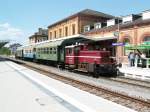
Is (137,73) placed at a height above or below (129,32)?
below

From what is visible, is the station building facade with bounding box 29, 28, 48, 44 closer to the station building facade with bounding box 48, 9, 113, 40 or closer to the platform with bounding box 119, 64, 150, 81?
the station building facade with bounding box 48, 9, 113, 40

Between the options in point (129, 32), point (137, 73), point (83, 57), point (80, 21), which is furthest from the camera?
point (80, 21)

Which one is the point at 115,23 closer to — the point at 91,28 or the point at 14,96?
the point at 91,28

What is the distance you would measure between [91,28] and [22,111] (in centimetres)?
5005

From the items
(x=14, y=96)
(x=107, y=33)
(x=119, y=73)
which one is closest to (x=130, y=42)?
(x=107, y=33)

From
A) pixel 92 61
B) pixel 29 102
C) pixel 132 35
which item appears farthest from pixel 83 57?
pixel 132 35

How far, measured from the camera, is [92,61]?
77.8ft

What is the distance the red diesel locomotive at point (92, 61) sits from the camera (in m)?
23.0

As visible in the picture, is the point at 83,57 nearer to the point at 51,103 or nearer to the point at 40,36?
the point at 51,103

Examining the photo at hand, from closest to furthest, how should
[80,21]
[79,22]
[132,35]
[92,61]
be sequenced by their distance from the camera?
[92,61], [132,35], [79,22], [80,21]

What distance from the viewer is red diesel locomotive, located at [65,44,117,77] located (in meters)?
23.0

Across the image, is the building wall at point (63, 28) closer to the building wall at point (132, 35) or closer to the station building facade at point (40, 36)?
the building wall at point (132, 35)

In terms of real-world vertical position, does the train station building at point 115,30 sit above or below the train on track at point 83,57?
above

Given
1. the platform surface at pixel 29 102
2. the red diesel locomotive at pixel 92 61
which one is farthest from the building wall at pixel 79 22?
the platform surface at pixel 29 102
